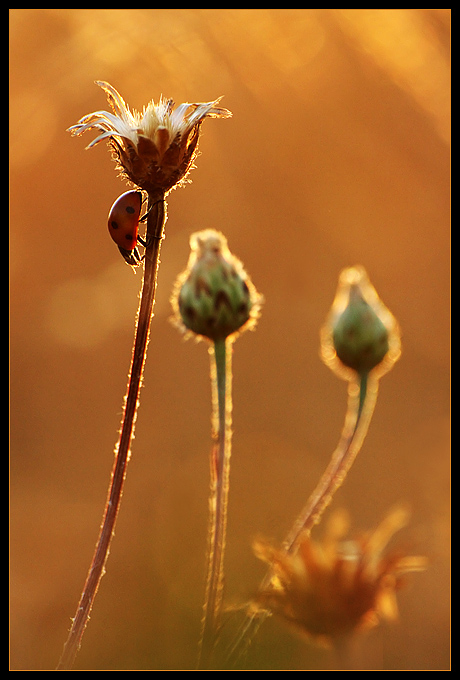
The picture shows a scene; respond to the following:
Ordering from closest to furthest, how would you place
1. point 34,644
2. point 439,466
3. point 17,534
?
point 34,644 < point 17,534 < point 439,466

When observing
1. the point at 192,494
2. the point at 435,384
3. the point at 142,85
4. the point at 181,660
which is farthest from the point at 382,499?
the point at 181,660

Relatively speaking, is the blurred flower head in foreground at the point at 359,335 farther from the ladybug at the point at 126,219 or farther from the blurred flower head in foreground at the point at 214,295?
the ladybug at the point at 126,219

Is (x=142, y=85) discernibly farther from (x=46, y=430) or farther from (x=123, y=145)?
(x=123, y=145)

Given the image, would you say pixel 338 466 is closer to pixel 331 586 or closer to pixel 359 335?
pixel 331 586

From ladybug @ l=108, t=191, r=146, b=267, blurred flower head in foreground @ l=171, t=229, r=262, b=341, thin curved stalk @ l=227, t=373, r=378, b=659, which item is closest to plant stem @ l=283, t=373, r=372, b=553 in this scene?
thin curved stalk @ l=227, t=373, r=378, b=659

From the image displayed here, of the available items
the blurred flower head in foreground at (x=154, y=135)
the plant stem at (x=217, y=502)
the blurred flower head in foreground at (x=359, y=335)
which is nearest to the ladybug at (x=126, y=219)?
the blurred flower head in foreground at (x=154, y=135)
